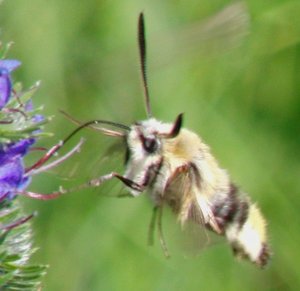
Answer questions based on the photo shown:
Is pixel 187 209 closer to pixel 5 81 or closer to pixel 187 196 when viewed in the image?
pixel 187 196

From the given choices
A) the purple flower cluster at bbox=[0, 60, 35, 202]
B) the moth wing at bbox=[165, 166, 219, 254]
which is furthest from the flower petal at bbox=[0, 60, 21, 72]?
the moth wing at bbox=[165, 166, 219, 254]

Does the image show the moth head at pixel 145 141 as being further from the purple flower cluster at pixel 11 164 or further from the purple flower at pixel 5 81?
the purple flower at pixel 5 81

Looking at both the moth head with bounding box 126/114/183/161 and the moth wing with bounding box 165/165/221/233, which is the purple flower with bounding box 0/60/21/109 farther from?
the moth wing with bounding box 165/165/221/233

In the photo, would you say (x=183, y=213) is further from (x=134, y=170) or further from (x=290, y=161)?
(x=290, y=161)

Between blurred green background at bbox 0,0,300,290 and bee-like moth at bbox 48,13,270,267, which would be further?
blurred green background at bbox 0,0,300,290

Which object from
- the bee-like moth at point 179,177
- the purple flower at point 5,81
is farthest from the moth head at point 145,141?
the purple flower at point 5,81

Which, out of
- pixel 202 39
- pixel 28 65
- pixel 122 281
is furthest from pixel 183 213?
pixel 28 65

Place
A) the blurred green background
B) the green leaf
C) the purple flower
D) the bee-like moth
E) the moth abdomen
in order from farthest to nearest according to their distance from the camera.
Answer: the blurred green background < the moth abdomen < the bee-like moth < the green leaf < the purple flower
